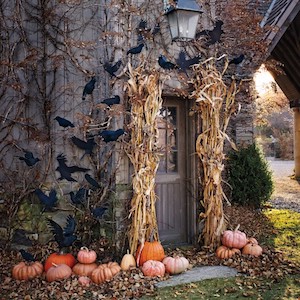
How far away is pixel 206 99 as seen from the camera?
5.64 metres

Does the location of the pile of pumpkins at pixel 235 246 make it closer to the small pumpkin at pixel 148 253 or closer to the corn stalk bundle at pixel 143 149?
the small pumpkin at pixel 148 253

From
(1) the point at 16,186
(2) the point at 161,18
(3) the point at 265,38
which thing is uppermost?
(3) the point at 265,38

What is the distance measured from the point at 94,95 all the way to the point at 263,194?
17.4 feet

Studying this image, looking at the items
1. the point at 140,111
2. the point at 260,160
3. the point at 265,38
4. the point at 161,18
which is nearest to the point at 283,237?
the point at 260,160

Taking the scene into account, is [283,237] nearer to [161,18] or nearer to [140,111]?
[140,111]

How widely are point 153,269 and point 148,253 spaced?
280mm

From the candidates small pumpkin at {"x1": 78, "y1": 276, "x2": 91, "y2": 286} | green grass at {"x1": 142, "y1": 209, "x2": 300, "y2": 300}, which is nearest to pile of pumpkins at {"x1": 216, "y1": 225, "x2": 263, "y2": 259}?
green grass at {"x1": 142, "y1": 209, "x2": 300, "y2": 300}

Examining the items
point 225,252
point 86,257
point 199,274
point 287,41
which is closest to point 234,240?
point 225,252

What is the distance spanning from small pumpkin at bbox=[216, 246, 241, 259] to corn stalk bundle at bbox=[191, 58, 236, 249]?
224mm

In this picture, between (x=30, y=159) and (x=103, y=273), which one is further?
(x=30, y=159)

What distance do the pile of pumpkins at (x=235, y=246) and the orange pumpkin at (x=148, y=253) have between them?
881 millimetres

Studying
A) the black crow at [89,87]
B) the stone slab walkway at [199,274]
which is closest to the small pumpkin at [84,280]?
the stone slab walkway at [199,274]

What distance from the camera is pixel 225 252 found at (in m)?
5.48

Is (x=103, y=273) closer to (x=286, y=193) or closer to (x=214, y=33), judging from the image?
(x=214, y=33)
